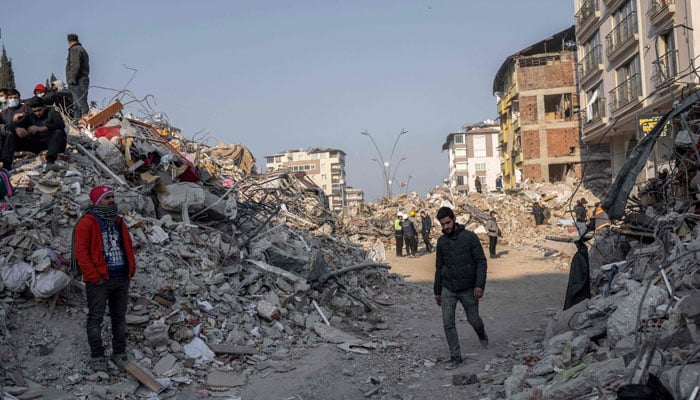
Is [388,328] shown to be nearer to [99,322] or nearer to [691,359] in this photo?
[99,322]

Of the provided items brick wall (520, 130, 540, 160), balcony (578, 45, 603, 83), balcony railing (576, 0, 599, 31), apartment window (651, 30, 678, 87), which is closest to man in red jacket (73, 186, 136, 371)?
apartment window (651, 30, 678, 87)

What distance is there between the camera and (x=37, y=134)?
9086 millimetres

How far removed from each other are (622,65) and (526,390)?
82.7 feet

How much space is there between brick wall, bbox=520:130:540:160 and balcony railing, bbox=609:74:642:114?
42.9ft

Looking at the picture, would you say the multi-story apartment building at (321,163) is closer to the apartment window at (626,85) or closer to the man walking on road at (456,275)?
the apartment window at (626,85)

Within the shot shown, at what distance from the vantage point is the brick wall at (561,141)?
4012 centimetres

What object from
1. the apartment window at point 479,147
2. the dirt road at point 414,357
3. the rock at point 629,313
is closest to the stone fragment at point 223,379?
the dirt road at point 414,357

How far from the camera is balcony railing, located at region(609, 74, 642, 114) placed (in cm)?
2441

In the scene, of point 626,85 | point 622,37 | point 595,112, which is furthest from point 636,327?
point 595,112

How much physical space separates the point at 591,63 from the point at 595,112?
2621 millimetres

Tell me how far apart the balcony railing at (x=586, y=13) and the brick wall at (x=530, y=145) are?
33.8 ft

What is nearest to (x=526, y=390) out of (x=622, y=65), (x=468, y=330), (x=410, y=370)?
(x=410, y=370)

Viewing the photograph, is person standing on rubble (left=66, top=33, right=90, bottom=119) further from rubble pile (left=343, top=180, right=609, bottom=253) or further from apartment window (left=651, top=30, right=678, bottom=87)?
apartment window (left=651, top=30, right=678, bottom=87)

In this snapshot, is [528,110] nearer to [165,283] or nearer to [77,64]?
[77,64]
